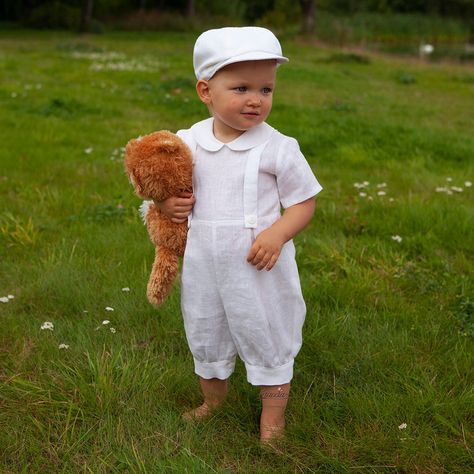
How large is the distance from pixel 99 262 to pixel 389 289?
1885 millimetres

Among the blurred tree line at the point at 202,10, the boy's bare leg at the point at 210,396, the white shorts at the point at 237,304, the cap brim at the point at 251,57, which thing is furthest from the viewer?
the blurred tree line at the point at 202,10

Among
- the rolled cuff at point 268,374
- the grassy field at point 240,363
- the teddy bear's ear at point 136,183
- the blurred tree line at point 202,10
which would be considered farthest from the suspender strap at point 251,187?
the blurred tree line at point 202,10

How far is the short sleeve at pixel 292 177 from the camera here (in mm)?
2379

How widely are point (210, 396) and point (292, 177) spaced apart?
1.06 meters

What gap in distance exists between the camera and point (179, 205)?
2459mm

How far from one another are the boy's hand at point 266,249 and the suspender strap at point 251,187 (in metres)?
0.07

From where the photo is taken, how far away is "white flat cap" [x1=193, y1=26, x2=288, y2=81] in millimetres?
2199

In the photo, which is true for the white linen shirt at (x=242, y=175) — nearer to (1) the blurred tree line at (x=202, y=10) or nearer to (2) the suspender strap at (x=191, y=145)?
(2) the suspender strap at (x=191, y=145)

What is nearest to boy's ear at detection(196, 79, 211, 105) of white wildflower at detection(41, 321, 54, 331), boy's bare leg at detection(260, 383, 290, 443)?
boy's bare leg at detection(260, 383, 290, 443)

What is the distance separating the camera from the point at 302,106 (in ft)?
32.7

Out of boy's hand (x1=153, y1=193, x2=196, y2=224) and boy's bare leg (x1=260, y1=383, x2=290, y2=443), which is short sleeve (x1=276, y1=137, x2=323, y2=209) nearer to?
boy's hand (x1=153, y1=193, x2=196, y2=224)

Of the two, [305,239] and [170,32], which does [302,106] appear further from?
[170,32]

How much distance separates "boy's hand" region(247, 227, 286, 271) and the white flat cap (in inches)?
24.4

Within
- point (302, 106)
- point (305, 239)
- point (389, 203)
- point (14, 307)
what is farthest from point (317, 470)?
point (302, 106)
